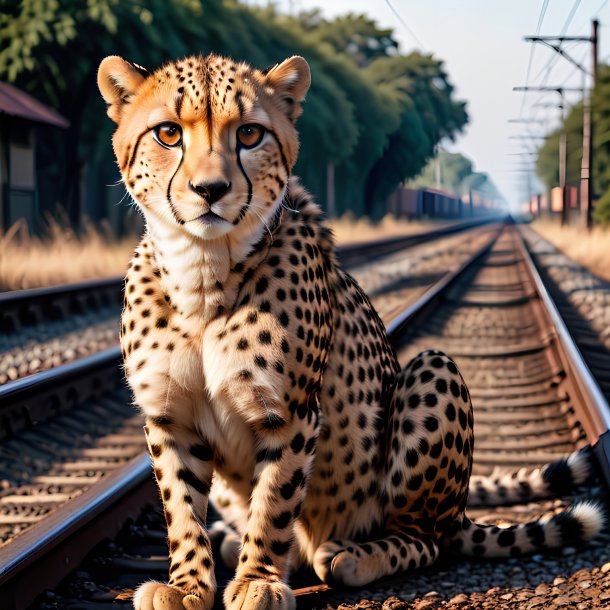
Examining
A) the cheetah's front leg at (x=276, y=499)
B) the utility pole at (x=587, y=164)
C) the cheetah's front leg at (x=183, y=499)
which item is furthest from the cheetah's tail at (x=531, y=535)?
the utility pole at (x=587, y=164)

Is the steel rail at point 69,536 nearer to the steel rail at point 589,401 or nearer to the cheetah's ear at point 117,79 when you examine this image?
the cheetah's ear at point 117,79

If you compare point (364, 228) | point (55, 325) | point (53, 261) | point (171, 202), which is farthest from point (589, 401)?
point (364, 228)

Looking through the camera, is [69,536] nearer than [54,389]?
Yes

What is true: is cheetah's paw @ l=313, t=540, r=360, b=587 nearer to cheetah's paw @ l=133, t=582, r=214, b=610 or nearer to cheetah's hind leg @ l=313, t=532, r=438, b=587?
cheetah's hind leg @ l=313, t=532, r=438, b=587

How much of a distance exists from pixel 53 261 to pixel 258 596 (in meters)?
11.6

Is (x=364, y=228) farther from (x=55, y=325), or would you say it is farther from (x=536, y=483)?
(x=536, y=483)

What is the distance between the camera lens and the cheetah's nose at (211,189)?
2.54 m

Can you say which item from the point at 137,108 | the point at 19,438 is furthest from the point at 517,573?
the point at 19,438

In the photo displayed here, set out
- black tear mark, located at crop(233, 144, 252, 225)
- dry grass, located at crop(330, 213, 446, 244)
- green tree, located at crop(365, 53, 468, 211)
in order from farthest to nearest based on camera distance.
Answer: green tree, located at crop(365, 53, 468, 211)
dry grass, located at crop(330, 213, 446, 244)
black tear mark, located at crop(233, 144, 252, 225)

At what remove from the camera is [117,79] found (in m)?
2.82

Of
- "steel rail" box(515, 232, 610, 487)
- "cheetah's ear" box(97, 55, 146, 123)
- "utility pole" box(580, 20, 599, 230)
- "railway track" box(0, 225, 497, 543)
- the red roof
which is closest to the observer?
"cheetah's ear" box(97, 55, 146, 123)

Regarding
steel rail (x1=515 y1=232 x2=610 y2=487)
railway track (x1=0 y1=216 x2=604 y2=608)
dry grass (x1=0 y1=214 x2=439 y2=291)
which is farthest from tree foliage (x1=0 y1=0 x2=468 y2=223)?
steel rail (x1=515 y1=232 x2=610 y2=487)

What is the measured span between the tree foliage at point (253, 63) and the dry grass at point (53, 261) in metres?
3.13

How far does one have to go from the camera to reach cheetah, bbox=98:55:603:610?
267cm
